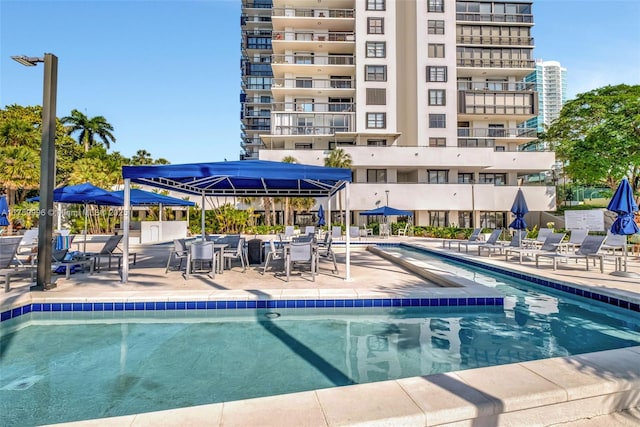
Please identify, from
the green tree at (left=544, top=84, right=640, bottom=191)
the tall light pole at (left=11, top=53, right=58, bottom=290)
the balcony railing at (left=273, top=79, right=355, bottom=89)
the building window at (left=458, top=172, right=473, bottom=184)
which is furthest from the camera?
the balcony railing at (left=273, top=79, right=355, bottom=89)

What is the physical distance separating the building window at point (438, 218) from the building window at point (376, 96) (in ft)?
Result: 37.5

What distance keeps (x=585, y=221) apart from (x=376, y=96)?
2031 centimetres

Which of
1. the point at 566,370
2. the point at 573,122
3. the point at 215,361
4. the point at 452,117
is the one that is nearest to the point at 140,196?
the point at 215,361

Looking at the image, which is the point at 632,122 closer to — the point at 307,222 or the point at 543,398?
the point at 307,222

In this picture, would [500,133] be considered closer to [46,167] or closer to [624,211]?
[624,211]

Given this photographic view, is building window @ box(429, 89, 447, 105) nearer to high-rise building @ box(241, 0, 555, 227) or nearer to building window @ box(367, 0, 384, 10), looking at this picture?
high-rise building @ box(241, 0, 555, 227)

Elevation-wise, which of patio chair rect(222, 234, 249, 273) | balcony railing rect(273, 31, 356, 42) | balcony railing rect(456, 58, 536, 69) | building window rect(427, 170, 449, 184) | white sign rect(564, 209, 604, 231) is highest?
balcony railing rect(273, 31, 356, 42)

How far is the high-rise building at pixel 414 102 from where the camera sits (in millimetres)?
31266

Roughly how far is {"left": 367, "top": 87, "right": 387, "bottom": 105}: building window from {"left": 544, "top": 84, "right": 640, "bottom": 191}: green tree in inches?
642

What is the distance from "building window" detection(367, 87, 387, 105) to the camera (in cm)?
3325

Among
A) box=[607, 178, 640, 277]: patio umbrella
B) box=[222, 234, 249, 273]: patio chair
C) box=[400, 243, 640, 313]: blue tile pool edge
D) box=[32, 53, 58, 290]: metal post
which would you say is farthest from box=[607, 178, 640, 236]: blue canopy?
box=[32, 53, 58, 290]: metal post

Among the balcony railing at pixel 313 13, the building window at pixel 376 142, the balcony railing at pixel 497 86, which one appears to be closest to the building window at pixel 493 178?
the balcony railing at pixel 497 86

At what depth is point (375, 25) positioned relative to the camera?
33.4 meters

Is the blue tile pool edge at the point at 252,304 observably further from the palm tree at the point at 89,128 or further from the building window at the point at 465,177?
the palm tree at the point at 89,128
